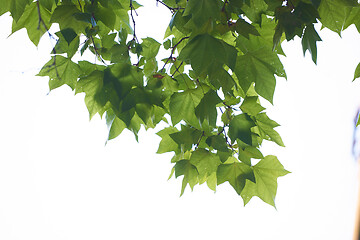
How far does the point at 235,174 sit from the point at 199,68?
0.20 metres

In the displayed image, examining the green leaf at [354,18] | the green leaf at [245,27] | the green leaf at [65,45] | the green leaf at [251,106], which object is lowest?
the green leaf at [251,106]

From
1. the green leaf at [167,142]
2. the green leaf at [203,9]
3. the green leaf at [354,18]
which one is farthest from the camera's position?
the green leaf at [167,142]

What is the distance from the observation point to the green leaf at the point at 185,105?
0.54 metres

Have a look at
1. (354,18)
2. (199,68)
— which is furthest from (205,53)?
(354,18)

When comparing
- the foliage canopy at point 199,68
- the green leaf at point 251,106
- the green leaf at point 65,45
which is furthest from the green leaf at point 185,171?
the green leaf at point 65,45

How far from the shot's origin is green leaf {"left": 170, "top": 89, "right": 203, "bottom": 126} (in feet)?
1.77

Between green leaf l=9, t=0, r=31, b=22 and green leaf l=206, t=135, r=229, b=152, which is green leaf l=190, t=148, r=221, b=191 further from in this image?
green leaf l=9, t=0, r=31, b=22

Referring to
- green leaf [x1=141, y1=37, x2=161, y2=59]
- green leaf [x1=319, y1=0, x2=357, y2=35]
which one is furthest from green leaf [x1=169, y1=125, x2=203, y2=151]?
green leaf [x1=319, y1=0, x2=357, y2=35]

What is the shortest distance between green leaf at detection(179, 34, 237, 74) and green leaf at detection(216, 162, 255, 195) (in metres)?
0.18

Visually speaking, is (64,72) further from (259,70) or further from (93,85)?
(259,70)

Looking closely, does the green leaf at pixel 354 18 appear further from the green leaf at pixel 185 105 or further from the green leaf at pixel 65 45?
the green leaf at pixel 65 45

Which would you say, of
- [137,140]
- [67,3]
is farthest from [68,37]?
[137,140]

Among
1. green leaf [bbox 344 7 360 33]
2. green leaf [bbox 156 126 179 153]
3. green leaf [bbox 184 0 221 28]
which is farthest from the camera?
green leaf [bbox 156 126 179 153]

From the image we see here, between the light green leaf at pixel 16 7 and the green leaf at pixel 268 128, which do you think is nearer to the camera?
the light green leaf at pixel 16 7
